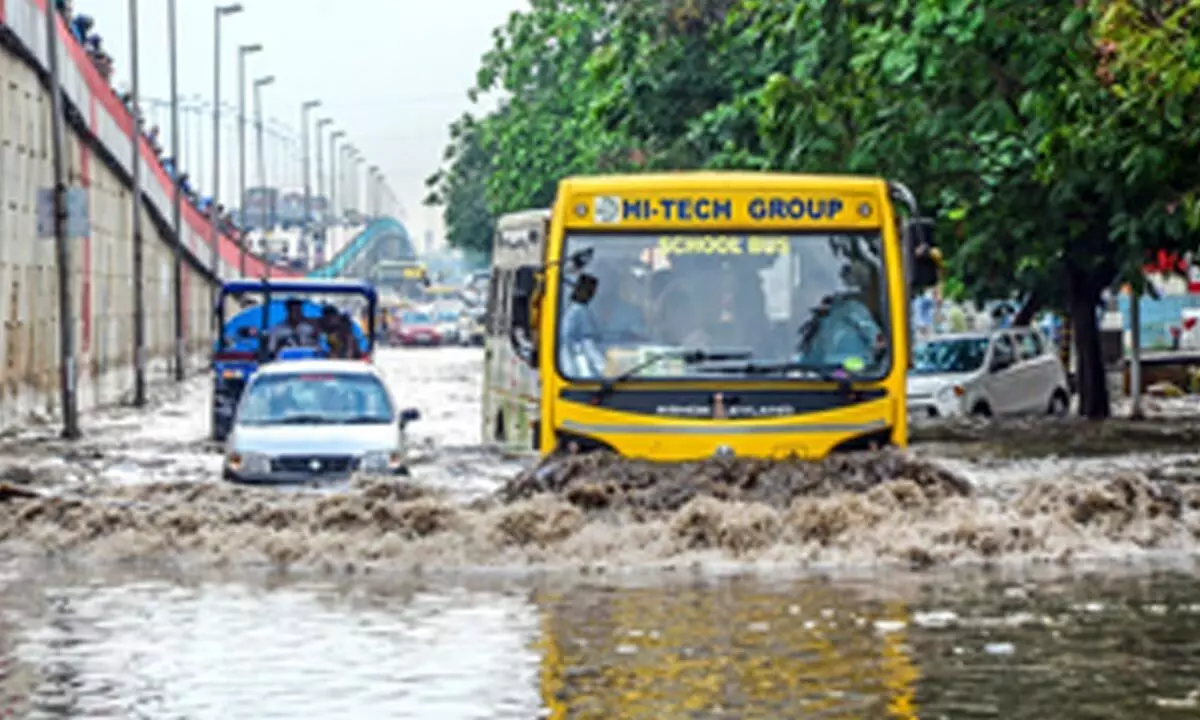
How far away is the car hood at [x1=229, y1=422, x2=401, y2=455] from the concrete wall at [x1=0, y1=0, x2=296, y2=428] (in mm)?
17269

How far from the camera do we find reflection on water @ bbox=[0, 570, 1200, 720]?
39.6ft

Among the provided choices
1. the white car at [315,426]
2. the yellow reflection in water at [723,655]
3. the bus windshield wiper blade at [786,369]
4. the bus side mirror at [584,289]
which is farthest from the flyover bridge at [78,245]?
the yellow reflection in water at [723,655]

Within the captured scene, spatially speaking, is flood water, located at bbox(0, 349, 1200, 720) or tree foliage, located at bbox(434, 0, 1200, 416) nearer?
flood water, located at bbox(0, 349, 1200, 720)

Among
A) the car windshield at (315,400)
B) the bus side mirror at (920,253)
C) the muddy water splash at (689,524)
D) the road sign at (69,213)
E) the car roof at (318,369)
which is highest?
the road sign at (69,213)

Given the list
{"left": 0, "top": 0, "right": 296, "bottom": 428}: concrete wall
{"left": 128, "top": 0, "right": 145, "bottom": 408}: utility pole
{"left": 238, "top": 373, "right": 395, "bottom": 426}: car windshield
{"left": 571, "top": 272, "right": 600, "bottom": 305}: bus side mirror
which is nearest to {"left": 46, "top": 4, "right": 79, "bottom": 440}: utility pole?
{"left": 0, "top": 0, "right": 296, "bottom": 428}: concrete wall

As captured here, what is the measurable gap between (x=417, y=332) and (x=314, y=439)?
96.3 m

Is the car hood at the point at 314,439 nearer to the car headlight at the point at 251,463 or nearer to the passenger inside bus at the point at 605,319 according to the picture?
the car headlight at the point at 251,463

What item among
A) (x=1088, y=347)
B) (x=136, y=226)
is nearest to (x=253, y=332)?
(x=1088, y=347)

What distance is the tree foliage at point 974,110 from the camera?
27859mm

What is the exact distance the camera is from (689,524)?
1978 cm

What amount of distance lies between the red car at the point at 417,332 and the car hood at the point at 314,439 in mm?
95377

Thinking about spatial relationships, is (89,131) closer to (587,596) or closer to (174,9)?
(174,9)

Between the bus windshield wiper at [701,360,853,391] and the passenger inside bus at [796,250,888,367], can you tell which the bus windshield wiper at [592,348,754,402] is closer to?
Result: the bus windshield wiper at [701,360,853,391]

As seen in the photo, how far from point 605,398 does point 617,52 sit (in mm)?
22853
